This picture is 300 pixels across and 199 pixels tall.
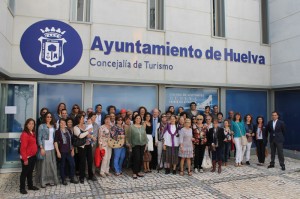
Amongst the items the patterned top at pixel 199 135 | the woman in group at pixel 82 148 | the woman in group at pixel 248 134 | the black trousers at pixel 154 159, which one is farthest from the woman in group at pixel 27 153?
the woman in group at pixel 248 134

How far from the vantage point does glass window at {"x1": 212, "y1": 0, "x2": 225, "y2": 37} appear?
10.2m

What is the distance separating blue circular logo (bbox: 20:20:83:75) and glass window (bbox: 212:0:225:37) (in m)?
5.56

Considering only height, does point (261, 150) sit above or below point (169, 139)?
below

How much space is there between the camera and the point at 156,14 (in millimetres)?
9430

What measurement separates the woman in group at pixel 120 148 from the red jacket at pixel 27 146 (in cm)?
198

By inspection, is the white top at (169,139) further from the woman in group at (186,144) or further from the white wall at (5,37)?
the white wall at (5,37)

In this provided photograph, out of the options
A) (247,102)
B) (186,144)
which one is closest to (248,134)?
(247,102)

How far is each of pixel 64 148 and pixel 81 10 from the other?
193 inches

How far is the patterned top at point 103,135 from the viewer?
21.7 feet

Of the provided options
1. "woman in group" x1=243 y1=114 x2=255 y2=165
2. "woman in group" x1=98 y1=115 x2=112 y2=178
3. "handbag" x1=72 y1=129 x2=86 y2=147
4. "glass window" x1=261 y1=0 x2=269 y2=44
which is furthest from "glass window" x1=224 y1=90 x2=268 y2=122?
"handbag" x1=72 y1=129 x2=86 y2=147

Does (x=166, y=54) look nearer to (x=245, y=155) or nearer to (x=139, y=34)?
(x=139, y=34)

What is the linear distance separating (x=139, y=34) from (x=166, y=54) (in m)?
1.22

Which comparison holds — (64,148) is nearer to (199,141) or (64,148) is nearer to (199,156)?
(199,141)

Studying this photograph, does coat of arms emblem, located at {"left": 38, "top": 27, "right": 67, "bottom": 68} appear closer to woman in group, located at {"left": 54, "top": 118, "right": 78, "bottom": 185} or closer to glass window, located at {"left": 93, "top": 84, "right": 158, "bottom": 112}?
glass window, located at {"left": 93, "top": 84, "right": 158, "bottom": 112}
